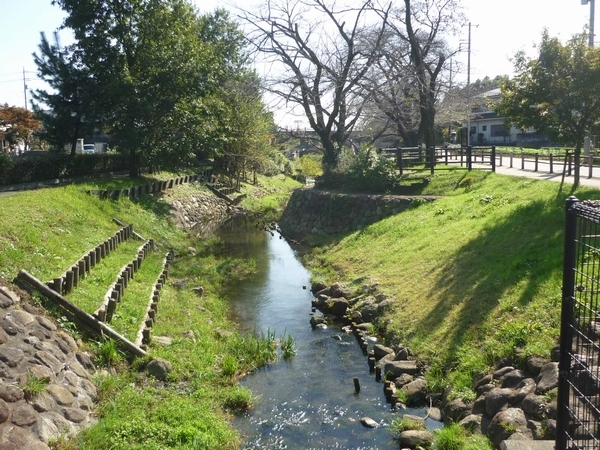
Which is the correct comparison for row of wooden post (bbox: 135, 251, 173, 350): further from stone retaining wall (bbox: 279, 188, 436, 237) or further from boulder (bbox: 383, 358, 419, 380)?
stone retaining wall (bbox: 279, 188, 436, 237)

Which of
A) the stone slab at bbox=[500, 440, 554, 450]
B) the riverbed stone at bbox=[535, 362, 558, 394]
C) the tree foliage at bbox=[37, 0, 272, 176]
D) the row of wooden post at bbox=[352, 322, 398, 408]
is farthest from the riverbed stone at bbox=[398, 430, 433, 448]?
the tree foliage at bbox=[37, 0, 272, 176]

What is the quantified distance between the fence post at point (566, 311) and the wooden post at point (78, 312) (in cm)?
722

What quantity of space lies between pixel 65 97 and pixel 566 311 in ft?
93.4

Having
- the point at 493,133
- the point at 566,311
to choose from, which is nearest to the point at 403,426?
the point at 566,311

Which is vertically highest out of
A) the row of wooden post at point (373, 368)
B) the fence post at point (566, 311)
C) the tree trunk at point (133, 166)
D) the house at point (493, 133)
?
the house at point (493, 133)

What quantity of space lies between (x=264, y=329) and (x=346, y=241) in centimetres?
929

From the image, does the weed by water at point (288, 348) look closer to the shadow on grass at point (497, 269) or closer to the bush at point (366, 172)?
the shadow on grass at point (497, 269)

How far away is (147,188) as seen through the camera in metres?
28.2

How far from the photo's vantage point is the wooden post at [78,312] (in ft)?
32.1

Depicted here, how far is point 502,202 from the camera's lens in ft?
57.4

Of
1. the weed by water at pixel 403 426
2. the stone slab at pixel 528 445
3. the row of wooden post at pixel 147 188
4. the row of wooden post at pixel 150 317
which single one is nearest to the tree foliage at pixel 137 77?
the row of wooden post at pixel 147 188

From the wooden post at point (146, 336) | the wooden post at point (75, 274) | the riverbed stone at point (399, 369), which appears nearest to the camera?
the riverbed stone at point (399, 369)

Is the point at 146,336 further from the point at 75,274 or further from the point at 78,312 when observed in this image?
the point at 75,274

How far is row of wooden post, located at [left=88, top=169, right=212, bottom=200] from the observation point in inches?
906
